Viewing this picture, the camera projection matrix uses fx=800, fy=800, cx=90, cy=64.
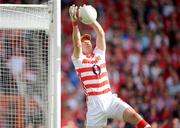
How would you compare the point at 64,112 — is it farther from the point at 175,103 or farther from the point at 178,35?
the point at 178,35

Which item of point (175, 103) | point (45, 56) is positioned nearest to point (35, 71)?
point (45, 56)

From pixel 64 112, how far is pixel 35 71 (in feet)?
18.6

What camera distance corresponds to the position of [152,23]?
1992 cm

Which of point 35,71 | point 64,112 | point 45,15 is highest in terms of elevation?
point 45,15

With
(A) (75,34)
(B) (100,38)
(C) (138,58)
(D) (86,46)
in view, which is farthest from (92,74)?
(C) (138,58)

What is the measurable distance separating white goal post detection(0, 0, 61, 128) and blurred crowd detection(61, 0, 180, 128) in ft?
16.3

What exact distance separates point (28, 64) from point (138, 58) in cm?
779

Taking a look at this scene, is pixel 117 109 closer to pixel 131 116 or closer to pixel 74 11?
pixel 131 116

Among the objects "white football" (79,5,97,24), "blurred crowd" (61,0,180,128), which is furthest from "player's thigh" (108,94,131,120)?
"blurred crowd" (61,0,180,128)

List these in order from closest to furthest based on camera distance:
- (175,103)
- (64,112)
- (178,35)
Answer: (64,112), (175,103), (178,35)

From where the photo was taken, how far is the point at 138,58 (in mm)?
18797

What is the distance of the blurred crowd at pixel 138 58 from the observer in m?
17.6

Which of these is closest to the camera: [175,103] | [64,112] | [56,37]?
[56,37]

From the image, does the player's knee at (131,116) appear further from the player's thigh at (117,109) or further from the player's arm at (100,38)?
the player's arm at (100,38)
